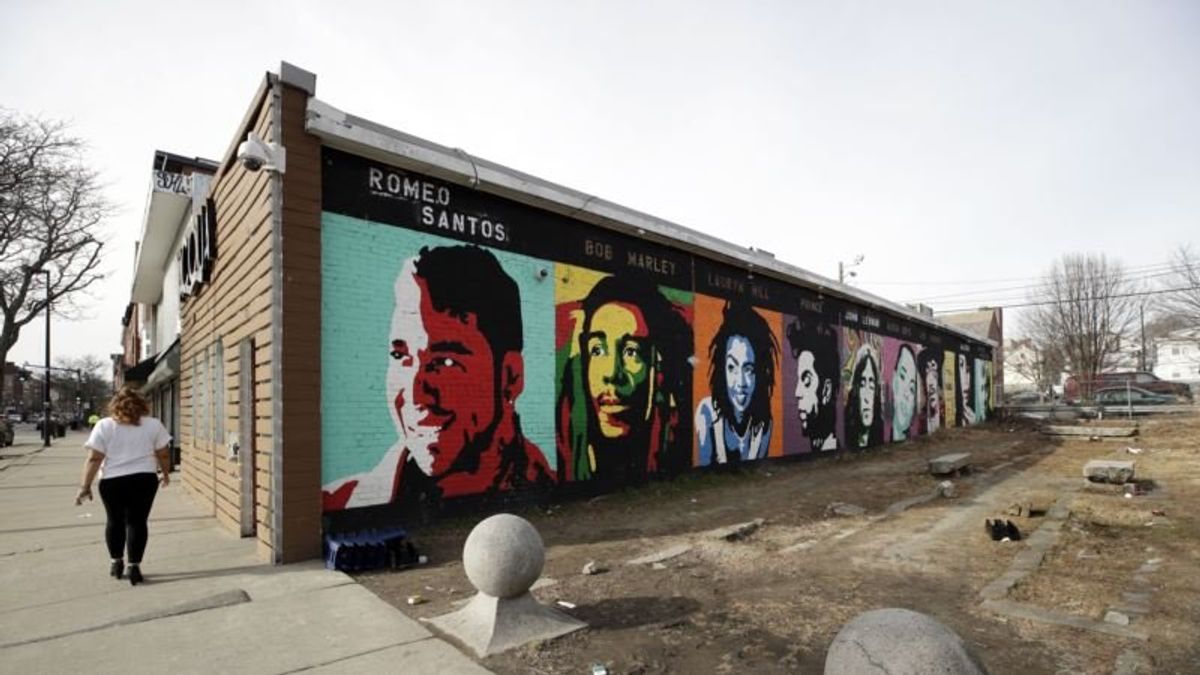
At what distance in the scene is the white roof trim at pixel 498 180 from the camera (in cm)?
729

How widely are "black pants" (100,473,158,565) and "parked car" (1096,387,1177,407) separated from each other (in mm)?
35790

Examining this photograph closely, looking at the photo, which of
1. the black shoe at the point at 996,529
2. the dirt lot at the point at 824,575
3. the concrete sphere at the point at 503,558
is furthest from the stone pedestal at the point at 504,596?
the black shoe at the point at 996,529

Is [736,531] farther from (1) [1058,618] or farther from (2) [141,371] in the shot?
(2) [141,371]

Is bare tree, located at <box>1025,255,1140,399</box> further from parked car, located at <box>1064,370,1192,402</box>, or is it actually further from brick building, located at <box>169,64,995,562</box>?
brick building, located at <box>169,64,995,562</box>

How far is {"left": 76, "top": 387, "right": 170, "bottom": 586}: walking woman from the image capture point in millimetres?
5879

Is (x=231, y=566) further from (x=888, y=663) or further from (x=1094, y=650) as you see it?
(x=1094, y=650)

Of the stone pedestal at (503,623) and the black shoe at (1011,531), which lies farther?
the black shoe at (1011,531)

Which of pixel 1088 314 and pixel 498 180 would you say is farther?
pixel 1088 314

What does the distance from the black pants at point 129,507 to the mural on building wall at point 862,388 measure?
638 inches

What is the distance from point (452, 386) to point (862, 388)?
14490 mm

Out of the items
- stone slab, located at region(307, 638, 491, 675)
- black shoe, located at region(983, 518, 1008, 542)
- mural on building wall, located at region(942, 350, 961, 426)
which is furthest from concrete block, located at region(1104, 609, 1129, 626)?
mural on building wall, located at region(942, 350, 961, 426)

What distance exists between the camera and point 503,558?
14.9 feet

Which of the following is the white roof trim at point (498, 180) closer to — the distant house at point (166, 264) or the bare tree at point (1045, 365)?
the distant house at point (166, 264)

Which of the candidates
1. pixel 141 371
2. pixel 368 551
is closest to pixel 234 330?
pixel 368 551
